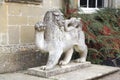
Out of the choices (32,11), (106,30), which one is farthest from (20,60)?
(106,30)

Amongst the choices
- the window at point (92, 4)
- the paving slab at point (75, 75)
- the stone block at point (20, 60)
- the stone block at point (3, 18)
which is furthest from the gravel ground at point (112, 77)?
the window at point (92, 4)

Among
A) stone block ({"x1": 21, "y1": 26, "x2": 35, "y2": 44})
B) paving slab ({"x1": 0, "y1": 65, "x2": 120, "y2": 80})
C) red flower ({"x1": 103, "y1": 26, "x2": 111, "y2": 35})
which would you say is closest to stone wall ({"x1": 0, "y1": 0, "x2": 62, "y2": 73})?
stone block ({"x1": 21, "y1": 26, "x2": 35, "y2": 44})

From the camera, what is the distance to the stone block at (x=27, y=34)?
636 cm

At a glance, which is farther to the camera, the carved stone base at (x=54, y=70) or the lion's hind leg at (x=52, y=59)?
the lion's hind leg at (x=52, y=59)

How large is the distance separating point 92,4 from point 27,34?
10.1 feet

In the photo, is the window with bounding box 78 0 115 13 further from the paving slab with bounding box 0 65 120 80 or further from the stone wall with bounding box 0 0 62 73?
the paving slab with bounding box 0 65 120 80

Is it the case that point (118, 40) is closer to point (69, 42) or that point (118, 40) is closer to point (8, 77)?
point (69, 42)

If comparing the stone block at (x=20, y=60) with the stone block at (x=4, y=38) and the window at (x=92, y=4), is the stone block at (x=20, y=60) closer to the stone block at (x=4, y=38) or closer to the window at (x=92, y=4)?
the stone block at (x=4, y=38)

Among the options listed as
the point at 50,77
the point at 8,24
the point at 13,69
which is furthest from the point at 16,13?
the point at 50,77

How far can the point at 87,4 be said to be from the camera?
8727 millimetres

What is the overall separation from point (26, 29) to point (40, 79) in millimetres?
1449

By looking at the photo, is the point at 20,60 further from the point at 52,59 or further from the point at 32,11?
the point at 32,11

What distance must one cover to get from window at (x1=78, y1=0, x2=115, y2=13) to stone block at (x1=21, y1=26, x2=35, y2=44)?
2012 mm

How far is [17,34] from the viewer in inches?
245
